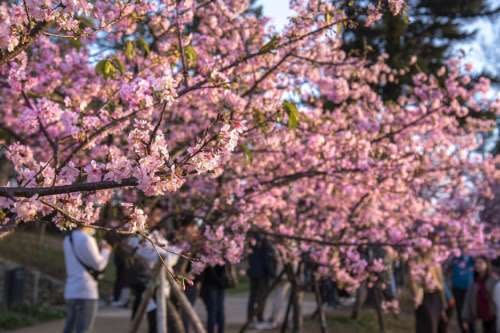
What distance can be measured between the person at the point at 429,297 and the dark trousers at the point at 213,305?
2505 millimetres

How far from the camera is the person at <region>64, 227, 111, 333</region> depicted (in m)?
6.52

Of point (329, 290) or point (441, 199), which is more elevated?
point (441, 199)

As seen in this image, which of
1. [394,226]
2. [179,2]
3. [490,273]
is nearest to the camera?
[179,2]

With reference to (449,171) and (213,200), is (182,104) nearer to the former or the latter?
(213,200)

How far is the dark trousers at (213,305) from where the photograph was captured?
8.75 meters

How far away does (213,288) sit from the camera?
8.76m

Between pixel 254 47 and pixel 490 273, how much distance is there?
4702 millimetres

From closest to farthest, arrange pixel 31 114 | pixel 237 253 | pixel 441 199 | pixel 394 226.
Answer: pixel 31 114 < pixel 237 253 < pixel 394 226 < pixel 441 199

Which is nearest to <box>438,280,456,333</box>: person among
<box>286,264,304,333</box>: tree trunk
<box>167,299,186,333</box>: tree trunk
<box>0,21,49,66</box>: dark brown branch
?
<box>286,264,304,333</box>: tree trunk

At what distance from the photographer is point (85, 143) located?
4.37 meters

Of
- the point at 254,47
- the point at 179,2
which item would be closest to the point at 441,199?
the point at 254,47

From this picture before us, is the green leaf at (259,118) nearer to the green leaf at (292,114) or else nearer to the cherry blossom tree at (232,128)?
the cherry blossom tree at (232,128)

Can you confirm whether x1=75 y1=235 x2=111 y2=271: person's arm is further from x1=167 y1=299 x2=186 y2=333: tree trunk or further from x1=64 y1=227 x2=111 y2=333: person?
x1=167 y1=299 x2=186 y2=333: tree trunk

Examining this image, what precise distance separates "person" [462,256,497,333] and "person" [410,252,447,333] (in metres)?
1.20
